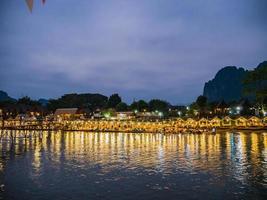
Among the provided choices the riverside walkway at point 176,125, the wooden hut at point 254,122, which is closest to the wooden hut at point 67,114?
the riverside walkway at point 176,125

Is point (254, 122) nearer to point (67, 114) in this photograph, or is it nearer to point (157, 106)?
point (67, 114)

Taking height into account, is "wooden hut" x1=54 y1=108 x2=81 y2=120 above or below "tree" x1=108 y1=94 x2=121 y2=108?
below

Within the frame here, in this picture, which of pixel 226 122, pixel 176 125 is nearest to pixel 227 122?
pixel 226 122

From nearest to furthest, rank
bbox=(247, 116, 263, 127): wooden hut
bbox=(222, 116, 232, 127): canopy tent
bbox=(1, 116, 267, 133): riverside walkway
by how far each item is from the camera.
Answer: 1. bbox=(1, 116, 267, 133): riverside walkway
2. bbox=(247, 116, 263, 127): wooden hut
3. bbox=(222, 116, 232, 127): canopy tent

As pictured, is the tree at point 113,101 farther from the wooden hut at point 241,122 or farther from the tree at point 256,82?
the wooden hut at point 241,122

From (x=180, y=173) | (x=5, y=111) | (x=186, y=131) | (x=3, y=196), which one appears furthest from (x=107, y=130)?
(x=3, y=196)

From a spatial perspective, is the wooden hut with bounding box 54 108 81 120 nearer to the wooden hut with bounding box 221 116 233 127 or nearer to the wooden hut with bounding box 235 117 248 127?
the wooden hut with bounding box 221 116 233 127

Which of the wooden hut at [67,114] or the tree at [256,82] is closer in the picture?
the tree at [256,82]

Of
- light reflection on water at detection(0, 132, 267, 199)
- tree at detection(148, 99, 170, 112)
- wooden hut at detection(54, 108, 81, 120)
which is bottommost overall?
light reflection on water at detection(0, 132, 267, 199)

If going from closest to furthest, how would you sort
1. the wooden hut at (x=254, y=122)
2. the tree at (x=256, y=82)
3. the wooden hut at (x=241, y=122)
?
the wooden hut at (x=254, y=122), the wooden hut at (x=241, y=122), the tree at (x=256, y=82)

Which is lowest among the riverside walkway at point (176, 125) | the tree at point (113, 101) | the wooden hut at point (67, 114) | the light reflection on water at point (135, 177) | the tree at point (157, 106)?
the light reflection on water at point (135, 177)

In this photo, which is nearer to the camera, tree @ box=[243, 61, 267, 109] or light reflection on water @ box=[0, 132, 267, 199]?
light reflection on water @ box=[0, 132, 267, 199]

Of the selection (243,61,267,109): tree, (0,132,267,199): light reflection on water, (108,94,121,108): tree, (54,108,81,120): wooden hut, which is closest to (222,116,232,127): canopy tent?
(243,61,267,109): tree

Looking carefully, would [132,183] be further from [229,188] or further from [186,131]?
[186,131]
